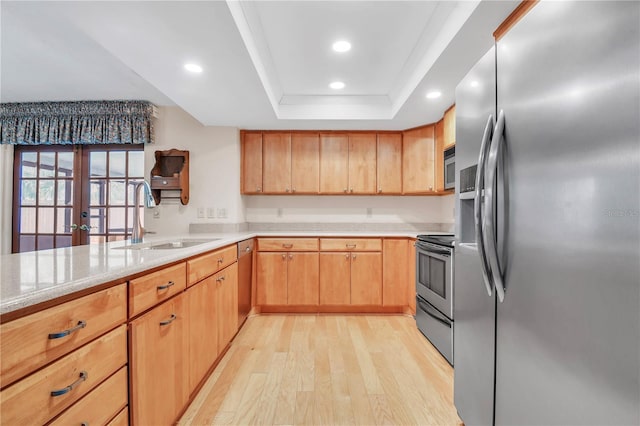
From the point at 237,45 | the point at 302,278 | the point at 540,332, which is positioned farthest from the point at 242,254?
the point at 540,332

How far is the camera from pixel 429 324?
264 centimetres

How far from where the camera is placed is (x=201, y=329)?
1.83 m

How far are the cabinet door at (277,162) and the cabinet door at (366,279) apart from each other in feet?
3.98

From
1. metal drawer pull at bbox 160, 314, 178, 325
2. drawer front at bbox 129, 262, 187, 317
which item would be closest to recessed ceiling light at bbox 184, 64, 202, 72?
drawer front at bbox 129, 262, 187, 317

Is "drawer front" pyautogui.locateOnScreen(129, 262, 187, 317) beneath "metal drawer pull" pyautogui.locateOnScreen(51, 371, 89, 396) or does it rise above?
above

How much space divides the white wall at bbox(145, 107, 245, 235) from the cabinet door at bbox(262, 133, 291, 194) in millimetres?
371

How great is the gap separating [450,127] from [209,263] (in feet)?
8.35

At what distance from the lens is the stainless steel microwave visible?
118 inches

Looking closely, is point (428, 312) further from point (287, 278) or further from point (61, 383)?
point (61, 383)

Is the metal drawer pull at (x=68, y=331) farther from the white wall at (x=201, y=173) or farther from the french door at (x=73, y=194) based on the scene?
the french door at (x=73, y=194)

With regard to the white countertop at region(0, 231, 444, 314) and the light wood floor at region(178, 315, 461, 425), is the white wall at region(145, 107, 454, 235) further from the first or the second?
the white countertop at region(0, 231, 444, 314)

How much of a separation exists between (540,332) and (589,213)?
40 centimetres

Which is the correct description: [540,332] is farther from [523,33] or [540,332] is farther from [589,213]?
[523,33]

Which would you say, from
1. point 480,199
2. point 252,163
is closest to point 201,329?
point 480,199
